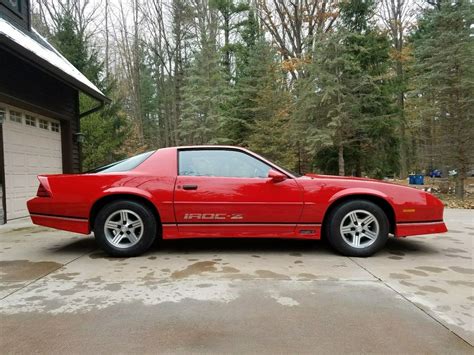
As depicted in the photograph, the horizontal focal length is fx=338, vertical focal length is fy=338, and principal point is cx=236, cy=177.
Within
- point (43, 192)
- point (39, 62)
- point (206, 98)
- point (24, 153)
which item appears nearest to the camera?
point (43, 192)

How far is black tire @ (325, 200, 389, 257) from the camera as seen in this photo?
158 inches

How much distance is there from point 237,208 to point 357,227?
1460 millimetres

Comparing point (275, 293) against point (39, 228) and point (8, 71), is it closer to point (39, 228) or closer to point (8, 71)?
point (39, 228)

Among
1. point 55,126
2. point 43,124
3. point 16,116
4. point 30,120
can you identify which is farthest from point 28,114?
point 55,126

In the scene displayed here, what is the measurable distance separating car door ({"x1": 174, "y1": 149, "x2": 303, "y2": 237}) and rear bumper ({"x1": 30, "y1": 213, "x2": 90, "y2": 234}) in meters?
1.13

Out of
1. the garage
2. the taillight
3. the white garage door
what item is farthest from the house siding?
the taillight

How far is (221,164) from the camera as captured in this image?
4230 mm

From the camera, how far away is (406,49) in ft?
70.3

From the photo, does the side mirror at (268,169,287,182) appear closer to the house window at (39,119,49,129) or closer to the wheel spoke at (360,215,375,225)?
the wheel spoke at (360,215,375,225)

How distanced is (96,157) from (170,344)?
1535 cm

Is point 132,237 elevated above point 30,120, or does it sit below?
below

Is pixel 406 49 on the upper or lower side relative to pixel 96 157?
upper

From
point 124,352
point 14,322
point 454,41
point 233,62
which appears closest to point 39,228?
point 14,322

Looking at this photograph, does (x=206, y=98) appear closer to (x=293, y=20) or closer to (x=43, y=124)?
(x=293, y=20)
